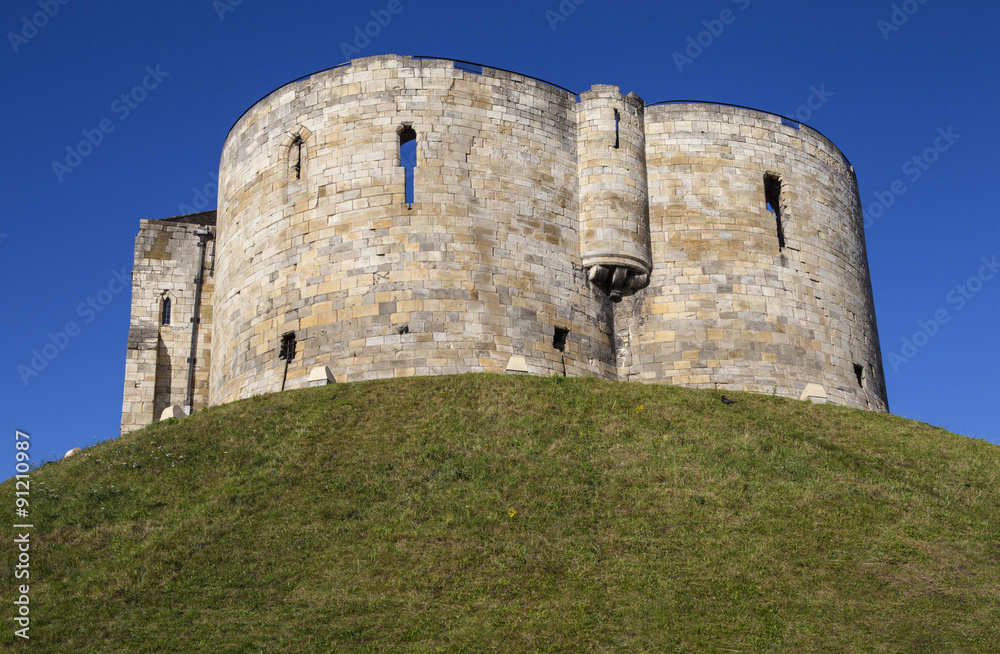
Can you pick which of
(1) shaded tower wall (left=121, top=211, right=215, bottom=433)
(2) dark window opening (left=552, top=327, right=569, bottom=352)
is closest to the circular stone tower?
(2) dark window opening (left=552, top=327, right=569, bottom=352)

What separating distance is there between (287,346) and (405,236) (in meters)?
3.68

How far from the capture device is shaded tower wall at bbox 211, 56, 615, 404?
86.9ft

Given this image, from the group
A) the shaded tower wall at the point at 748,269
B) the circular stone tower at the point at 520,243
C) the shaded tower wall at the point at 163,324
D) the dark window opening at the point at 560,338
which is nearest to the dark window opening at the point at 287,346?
the circular stone tower at the point at 520,243

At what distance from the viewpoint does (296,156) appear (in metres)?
29.0

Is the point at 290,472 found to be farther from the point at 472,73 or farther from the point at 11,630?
the point at 472,73

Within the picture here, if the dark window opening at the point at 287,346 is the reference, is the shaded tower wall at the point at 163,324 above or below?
above

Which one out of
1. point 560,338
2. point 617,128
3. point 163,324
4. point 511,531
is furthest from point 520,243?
point 511,531

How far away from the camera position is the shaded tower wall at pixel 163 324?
1196 inches

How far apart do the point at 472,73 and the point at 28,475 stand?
46.1 ft

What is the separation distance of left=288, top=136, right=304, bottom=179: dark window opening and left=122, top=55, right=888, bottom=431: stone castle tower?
0.16 feet

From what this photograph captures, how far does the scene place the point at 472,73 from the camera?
28969 millimetres

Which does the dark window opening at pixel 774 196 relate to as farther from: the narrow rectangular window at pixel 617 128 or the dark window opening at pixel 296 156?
the dark window opening at pixel 296 156

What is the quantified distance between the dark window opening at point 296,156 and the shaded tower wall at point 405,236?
2.1 inches

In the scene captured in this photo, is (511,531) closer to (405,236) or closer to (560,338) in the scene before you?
(560,338)
